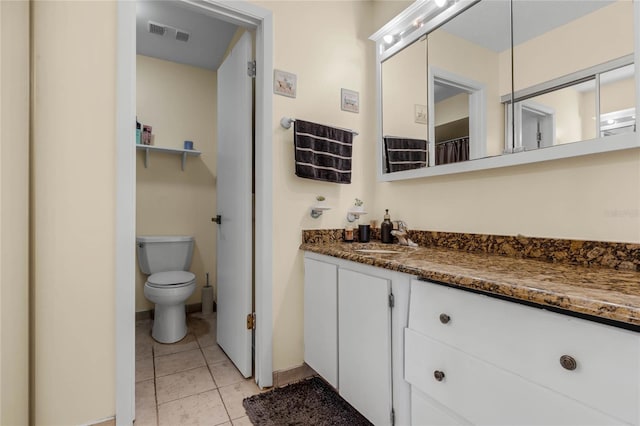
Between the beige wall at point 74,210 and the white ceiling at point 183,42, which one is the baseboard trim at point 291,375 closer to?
the beige wall at point 74,210

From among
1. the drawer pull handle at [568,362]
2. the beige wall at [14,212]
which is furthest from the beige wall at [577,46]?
the beige wall at [14,212]

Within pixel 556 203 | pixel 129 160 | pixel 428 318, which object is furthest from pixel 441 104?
pixel 129 160

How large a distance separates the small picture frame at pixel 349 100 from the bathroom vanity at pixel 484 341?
3.53 ft

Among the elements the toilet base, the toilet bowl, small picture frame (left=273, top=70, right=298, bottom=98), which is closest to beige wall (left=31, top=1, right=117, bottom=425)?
small picture frame (left=273, top=70, right=298, bottom=98)

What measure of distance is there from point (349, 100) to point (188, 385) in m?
2.04

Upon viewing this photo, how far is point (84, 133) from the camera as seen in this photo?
135 centimetres

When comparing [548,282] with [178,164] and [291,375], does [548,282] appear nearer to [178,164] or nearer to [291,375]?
[291,375]

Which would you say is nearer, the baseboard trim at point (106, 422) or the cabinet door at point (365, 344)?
the cabinet door at point (365, 344)

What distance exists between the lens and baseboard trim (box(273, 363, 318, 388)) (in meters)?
1.75

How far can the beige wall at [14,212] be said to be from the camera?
1.07 m

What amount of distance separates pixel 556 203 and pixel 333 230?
1.15 m

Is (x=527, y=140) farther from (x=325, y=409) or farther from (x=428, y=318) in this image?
(x=325, y=409)

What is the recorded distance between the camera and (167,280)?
93.8 inches

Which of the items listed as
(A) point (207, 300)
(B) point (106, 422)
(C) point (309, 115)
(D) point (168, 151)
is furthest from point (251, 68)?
(A) point (207, 300)
